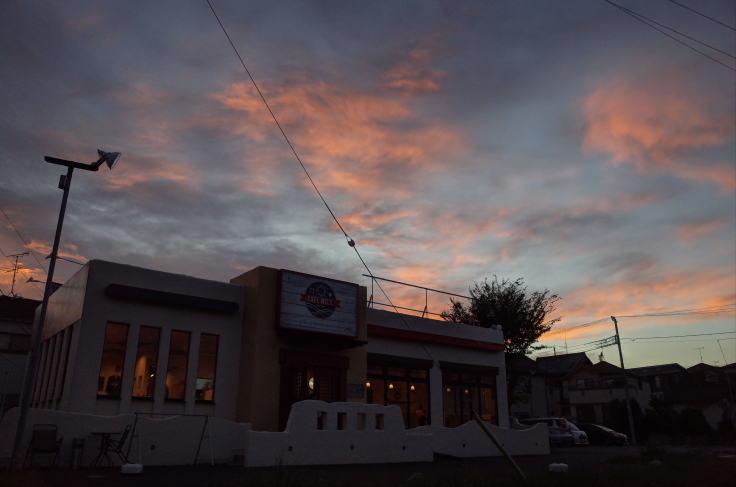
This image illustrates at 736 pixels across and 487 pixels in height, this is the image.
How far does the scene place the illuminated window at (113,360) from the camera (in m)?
17.2

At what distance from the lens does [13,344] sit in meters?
29.2

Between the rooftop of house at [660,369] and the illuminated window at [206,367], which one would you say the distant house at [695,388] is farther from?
the illuminated window at [206,367]

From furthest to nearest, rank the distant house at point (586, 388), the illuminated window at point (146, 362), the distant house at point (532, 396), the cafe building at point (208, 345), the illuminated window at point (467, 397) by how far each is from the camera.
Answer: the distant house at point (532, 396), the distant house at point (586, 388), the illuminated window at point (467, 397), the illuminated window at point (146, 362), the cafe building at point (208, 345)

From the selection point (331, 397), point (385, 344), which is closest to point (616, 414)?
point (385, 344)

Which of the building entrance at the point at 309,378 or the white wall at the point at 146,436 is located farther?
the building entrance at the point at 309,378

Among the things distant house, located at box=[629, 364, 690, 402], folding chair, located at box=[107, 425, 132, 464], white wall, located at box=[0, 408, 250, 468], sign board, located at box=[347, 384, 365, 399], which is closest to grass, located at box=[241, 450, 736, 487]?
folding chair, located at box=[107, 425, 132, 464]

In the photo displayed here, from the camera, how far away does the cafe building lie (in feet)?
56.9

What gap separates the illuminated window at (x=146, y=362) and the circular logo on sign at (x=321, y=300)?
17.1 feet

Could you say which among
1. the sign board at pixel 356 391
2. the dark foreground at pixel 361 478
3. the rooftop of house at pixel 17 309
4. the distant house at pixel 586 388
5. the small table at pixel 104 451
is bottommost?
the dark foreground at pixel 361 478

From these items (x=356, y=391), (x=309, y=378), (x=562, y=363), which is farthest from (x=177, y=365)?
(x=562, y=363)

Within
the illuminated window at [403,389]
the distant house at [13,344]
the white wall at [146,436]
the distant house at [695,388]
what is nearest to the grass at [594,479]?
the white wall at [146,436]

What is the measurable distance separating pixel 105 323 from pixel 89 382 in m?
1.74

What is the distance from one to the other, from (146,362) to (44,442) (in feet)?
15.9

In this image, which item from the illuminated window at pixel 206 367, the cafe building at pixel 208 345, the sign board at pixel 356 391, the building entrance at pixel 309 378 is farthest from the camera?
the sign board at pixel 356 391
